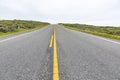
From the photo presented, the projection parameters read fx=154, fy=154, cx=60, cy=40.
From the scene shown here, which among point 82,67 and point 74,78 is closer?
point 74,78

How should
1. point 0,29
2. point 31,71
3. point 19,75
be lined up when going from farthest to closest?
point 0,29 < point 31,71 < point 19,75

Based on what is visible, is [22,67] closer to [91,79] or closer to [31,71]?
[31,71]

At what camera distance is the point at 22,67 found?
4.29 m

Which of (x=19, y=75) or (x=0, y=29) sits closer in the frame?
(x=19, y=75)

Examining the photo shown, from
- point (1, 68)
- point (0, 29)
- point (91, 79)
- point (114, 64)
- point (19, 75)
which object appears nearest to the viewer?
point (91, 79)

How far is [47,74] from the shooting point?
3635 mm

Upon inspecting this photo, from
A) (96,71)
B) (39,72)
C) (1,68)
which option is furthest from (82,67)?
(1,68)

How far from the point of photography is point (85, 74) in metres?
3.67

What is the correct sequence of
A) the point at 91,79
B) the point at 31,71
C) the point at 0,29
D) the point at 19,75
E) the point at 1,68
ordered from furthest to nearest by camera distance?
the point at 0,29, the point at 1,68, the point at 31,71, the point at 19,75, the point at 91,79

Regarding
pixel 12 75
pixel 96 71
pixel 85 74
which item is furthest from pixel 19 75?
pixel 96 71

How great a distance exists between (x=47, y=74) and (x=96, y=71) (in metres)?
1.25

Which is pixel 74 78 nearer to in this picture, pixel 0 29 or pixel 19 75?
pixel 19 75

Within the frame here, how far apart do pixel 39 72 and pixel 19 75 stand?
0.48 m

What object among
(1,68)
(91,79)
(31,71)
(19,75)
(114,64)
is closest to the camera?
(91,79)
